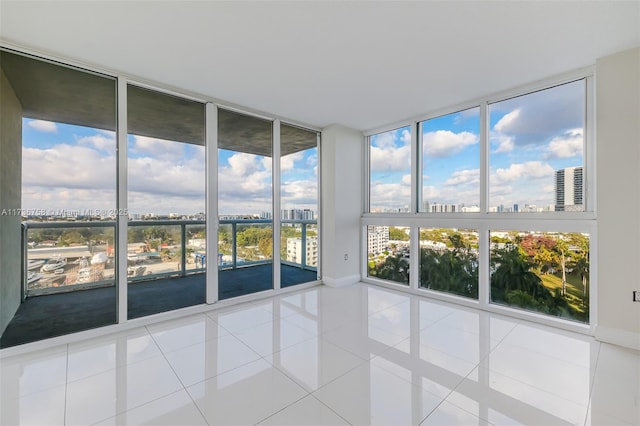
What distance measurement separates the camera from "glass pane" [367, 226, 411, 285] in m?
4.32

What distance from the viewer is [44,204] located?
102 inches

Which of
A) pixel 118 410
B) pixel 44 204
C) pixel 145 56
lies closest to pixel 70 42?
pixel 145 56

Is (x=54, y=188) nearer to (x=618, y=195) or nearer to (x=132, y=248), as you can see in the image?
(x=132, y=248)

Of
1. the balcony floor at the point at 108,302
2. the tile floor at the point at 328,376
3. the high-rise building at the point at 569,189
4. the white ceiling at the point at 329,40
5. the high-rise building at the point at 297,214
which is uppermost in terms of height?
the white ceiling at the point at 329,40

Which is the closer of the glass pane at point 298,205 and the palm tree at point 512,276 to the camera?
the palm tree at point 512,276

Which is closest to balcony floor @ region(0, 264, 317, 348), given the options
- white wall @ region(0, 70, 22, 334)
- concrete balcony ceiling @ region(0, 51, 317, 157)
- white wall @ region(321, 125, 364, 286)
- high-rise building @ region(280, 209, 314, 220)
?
white wall @ region(0, 70, 22, 334)

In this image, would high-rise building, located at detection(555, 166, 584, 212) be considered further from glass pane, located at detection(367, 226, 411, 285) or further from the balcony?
the balcony

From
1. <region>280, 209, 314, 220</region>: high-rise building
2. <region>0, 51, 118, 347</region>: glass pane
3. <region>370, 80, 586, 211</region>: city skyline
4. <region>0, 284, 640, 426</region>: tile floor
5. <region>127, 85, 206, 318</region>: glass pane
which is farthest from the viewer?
<region>280, 209, 314, 220</region>: high-rise building

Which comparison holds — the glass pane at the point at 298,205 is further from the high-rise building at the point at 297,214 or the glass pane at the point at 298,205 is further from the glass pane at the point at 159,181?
the glass pane at the point at 159,181

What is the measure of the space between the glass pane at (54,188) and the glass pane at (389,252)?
148 inches

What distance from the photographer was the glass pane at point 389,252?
4324 mm

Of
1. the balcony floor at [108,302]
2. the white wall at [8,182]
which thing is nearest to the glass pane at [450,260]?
the balcony floor at [108,302]

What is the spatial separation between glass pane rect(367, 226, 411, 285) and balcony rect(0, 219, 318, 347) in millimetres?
1050

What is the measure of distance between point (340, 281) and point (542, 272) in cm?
270
